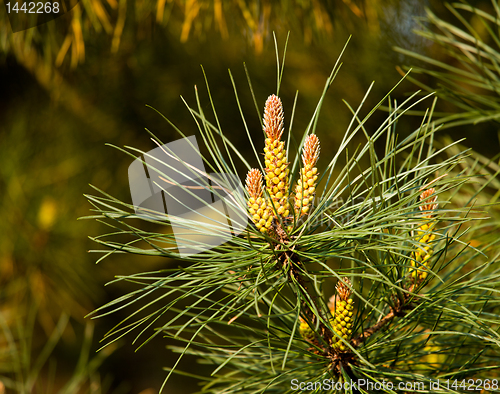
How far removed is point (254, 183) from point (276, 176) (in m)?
0.01

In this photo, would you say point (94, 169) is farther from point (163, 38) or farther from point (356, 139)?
point (356, 139)

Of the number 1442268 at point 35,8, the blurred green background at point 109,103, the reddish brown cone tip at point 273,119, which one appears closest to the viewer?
the reddish brown cone tip at point 273,119

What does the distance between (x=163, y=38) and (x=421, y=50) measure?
0.46m

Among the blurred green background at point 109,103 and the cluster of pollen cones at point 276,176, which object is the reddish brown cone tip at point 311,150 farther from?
the blurred green background at point 109,103

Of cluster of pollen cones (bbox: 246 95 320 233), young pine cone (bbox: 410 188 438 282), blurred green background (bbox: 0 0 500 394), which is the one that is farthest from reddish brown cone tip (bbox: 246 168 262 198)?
blurred green background (bbox: 0 0 500 394)

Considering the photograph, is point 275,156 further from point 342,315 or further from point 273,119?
point 342,315

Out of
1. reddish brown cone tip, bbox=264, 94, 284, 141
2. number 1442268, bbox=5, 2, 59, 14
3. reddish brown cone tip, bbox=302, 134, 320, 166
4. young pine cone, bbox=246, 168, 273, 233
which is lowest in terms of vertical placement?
young pine cone, bbox=246, 168, 273, 233

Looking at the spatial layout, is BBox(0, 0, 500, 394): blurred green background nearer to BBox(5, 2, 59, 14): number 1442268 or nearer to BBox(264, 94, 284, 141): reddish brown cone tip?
BBox(5, 2, 59, 14): number 1442268

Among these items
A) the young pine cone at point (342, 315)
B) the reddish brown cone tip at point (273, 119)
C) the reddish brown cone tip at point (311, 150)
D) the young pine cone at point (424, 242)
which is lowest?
the young pine cone at point (342, 315)

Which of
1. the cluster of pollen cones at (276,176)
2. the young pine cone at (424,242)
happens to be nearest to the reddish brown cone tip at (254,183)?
the cluster of pollen cones at (276,176)

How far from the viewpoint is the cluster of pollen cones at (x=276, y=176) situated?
0.72ft

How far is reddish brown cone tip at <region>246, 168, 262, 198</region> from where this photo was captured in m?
0.22

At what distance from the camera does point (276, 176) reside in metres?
0.23

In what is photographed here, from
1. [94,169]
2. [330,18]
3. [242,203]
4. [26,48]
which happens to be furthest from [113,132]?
[242,203]
